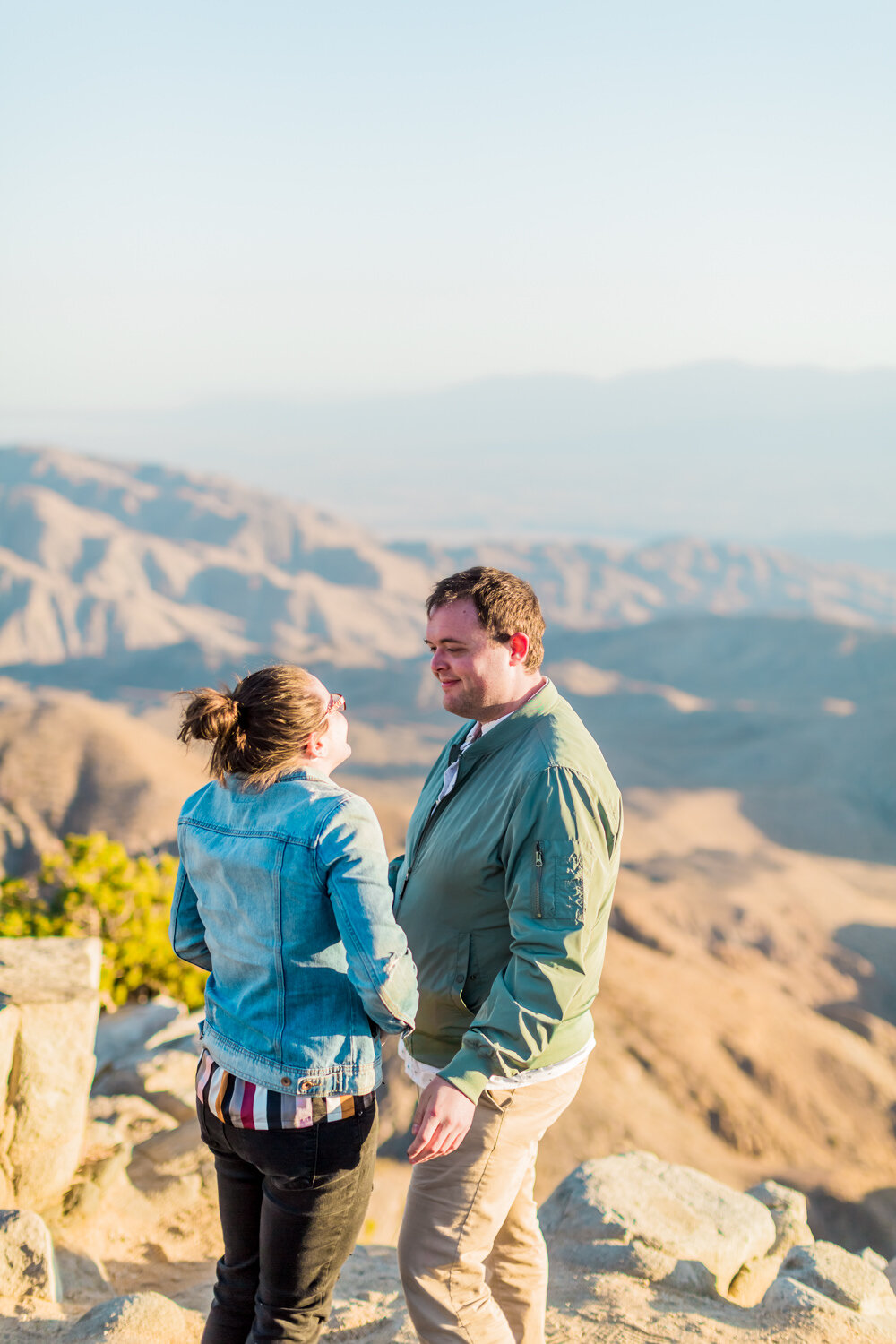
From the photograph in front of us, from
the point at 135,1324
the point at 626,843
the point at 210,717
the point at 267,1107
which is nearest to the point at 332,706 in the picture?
the point at 210,717

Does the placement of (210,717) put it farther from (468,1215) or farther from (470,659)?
(468,1215)

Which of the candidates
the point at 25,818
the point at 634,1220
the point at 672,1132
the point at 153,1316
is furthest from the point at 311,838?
the point at 25,818

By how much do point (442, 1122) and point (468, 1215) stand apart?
0.41m

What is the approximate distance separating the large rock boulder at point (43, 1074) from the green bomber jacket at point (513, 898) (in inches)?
80.0

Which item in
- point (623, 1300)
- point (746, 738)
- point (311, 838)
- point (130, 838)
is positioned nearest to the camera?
point (311, 838)

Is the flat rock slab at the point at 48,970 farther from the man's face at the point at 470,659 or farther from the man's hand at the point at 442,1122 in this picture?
the man's face at the point at 470,659

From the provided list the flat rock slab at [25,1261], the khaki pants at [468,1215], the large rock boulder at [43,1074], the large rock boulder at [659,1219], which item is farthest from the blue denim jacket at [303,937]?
the large rock boulder at [659,1219]

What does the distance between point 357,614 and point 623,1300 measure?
223 ft

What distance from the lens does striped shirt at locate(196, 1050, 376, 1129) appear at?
86.4 inches

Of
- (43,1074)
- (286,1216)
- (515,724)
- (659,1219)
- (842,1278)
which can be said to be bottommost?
(659,1219)

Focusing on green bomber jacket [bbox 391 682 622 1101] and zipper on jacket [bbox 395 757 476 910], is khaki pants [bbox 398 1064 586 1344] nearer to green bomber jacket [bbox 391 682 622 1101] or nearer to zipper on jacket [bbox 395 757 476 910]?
green bomber jacket [bbox 391 682 622 1101]

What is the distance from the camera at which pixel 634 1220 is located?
4594 millimetres

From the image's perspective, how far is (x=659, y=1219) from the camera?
15.3ft

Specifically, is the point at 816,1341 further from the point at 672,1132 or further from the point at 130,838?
the point at 130,838
